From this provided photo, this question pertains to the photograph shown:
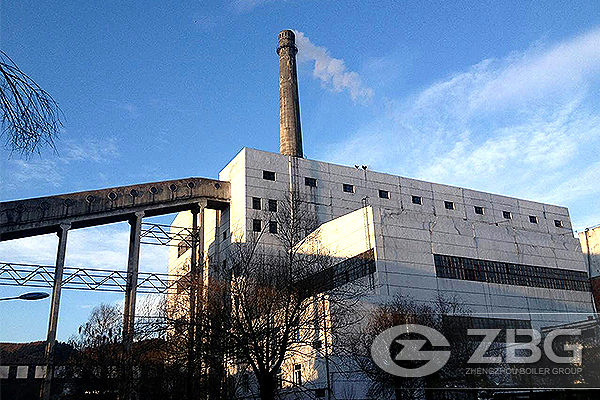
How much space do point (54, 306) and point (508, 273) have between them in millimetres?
28908

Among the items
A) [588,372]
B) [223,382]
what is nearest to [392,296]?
[588,372]

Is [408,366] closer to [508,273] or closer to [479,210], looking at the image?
[508,273]

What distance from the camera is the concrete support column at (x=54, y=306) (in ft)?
98.0

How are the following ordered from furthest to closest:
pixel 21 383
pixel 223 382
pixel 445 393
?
pixel 21 383 → pixel 445 393 → pixel 223 382

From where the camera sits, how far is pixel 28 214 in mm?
33094

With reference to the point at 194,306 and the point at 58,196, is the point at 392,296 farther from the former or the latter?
the point at 58,196

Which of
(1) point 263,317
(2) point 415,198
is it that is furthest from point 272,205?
(1) point 263,317

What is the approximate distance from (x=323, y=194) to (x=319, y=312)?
76.2ft

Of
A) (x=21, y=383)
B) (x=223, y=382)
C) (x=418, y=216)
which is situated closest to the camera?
(x=223, y=382)

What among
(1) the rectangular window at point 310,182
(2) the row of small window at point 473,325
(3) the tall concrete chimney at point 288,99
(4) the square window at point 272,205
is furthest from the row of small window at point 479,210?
(2) the row of small window at point 473,325

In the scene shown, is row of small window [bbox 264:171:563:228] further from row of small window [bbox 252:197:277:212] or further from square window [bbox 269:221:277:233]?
square window [bbox 269:221:277:233]

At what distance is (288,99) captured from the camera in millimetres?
47906

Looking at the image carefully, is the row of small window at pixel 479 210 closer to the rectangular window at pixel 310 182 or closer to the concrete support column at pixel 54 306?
the rectangular window at pixel 310 182

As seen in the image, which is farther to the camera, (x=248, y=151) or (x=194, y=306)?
(x=248, y=151)
